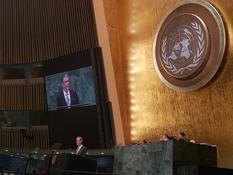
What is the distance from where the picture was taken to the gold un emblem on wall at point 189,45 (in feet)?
27.0

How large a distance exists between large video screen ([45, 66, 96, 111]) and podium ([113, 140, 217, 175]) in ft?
17.5

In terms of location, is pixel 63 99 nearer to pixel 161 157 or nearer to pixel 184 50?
pixel 184 50

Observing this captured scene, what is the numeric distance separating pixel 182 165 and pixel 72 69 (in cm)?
680

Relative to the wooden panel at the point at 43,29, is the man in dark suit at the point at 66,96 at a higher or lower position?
lower

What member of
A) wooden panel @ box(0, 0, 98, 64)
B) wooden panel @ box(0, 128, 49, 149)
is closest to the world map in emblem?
wooden panel @ box(0, 0, 98, 64)

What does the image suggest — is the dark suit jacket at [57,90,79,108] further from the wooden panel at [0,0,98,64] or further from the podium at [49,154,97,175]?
the podium at [49,154,97,175]

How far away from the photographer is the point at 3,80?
40.3 ft

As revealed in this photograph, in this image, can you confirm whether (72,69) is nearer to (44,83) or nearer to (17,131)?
(44,83)

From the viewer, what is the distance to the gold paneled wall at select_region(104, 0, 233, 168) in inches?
314

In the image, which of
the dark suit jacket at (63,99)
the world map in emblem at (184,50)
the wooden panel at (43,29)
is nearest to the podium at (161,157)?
the world map in emblem at (184,50)

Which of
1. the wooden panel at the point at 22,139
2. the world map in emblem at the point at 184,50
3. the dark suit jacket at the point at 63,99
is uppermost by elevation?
the world map in emblem at the point at 184,50

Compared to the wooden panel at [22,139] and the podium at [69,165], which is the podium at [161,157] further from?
the wooden panel at [22,139]

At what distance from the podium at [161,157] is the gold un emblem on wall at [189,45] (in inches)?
136

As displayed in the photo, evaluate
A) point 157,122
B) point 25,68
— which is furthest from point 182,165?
point 25,68
